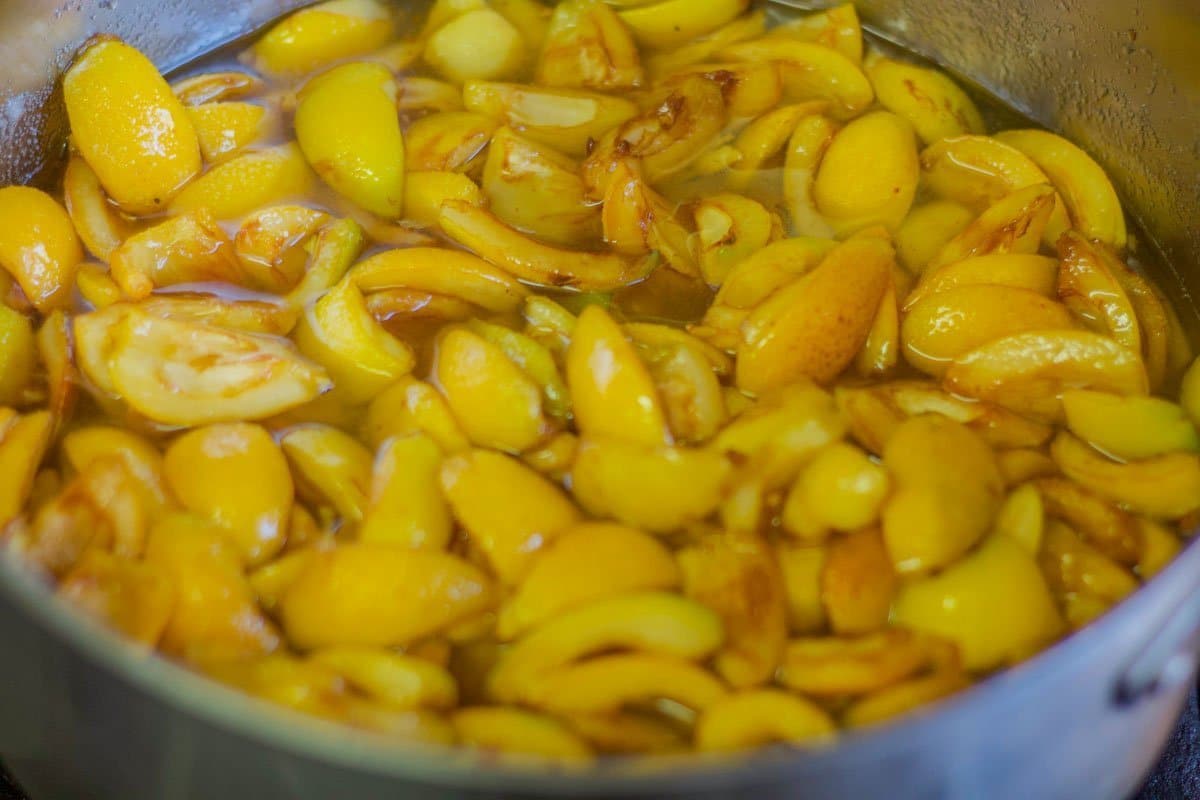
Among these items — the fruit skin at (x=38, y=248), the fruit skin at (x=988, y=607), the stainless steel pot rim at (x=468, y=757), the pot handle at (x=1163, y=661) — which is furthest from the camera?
the fruit skin at (x=38, y=248)

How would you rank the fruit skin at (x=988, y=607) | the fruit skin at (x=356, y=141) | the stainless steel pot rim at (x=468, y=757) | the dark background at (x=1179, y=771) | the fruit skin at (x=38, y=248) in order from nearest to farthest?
the stainless steel pot rim at (x=468, y=757), the fruit skin at (x=988, y=607), the dark background at (x=1179, y=771), the fruit skin at (x=38, y=248), the fruit skin at (x=356, y=141)

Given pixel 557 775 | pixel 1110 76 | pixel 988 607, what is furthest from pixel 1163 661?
pixel 1110 76

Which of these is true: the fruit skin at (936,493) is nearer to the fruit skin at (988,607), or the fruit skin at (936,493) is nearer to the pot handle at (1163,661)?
the fruit skin at (988,607)

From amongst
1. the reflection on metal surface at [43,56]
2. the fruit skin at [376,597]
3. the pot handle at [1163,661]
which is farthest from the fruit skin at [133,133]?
the pot handle at [1163,661]

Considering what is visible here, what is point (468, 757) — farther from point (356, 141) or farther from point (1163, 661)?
point (356, 141)

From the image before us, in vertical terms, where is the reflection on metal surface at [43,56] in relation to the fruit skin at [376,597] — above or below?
above
